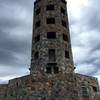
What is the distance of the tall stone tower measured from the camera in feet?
88.2

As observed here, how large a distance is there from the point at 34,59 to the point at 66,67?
598 centimetres

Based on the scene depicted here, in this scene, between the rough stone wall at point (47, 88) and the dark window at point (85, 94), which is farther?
the dark window at point (85, 94)

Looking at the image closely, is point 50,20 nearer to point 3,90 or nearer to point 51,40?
point 51,40

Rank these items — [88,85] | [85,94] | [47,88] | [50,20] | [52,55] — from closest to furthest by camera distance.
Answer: [47,88] → [85,94] → [88,85] → [52,55] → [50,20]

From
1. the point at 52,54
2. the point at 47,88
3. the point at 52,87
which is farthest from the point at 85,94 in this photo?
the point at 52,54

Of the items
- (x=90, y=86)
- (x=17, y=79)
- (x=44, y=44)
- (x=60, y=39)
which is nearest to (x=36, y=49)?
(x=44, y=44)

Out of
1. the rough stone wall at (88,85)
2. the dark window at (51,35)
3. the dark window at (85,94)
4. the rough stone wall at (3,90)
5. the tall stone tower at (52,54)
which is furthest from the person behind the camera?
the dark window at (51,35)

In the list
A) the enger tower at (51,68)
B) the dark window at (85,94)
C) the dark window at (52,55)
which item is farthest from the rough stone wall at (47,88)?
the dark window at (52,55)

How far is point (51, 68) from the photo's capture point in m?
32.1

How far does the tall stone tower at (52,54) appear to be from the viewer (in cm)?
2689

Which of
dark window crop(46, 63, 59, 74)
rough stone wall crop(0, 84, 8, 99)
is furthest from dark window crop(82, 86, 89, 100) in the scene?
rough stone wall crop(0, 84, 8, 99)

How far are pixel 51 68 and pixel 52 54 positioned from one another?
281cm

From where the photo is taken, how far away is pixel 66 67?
32.4 metres

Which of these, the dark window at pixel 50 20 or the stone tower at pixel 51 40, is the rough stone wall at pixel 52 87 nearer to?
the stone tower at pixel 51 40
